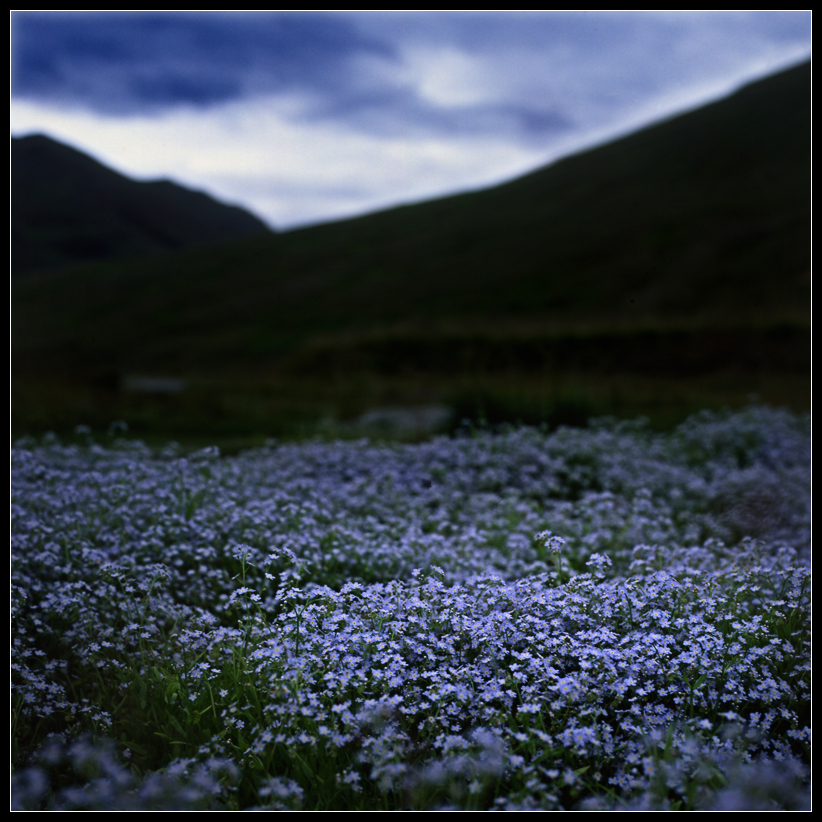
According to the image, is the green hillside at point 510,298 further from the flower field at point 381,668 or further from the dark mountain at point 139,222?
the flower field at point 381,668

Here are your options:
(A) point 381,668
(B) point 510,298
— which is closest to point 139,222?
(B) point 510,298

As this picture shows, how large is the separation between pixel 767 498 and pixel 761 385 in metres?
10.8

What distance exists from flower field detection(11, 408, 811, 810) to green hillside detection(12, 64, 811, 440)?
308 inches

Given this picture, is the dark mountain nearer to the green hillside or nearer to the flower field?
the green hillside

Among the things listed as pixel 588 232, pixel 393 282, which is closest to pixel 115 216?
pixel 393 282

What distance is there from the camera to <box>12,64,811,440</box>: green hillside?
62.7ft

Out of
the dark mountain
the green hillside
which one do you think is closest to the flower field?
the green hillside

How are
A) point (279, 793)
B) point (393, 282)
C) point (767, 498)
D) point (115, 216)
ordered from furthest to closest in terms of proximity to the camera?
point (115, 216) → point (393, 282) → point (767, 498) → point (279, 793)

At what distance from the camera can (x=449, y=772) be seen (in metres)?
3.11

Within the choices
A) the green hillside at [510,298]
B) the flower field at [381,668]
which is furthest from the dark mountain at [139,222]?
the flower field at [381,668]

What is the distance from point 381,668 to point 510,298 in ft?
99.3

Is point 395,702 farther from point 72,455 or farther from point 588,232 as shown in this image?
point 588,232

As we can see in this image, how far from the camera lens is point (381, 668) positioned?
12.8 ft

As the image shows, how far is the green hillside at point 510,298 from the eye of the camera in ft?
62.7
